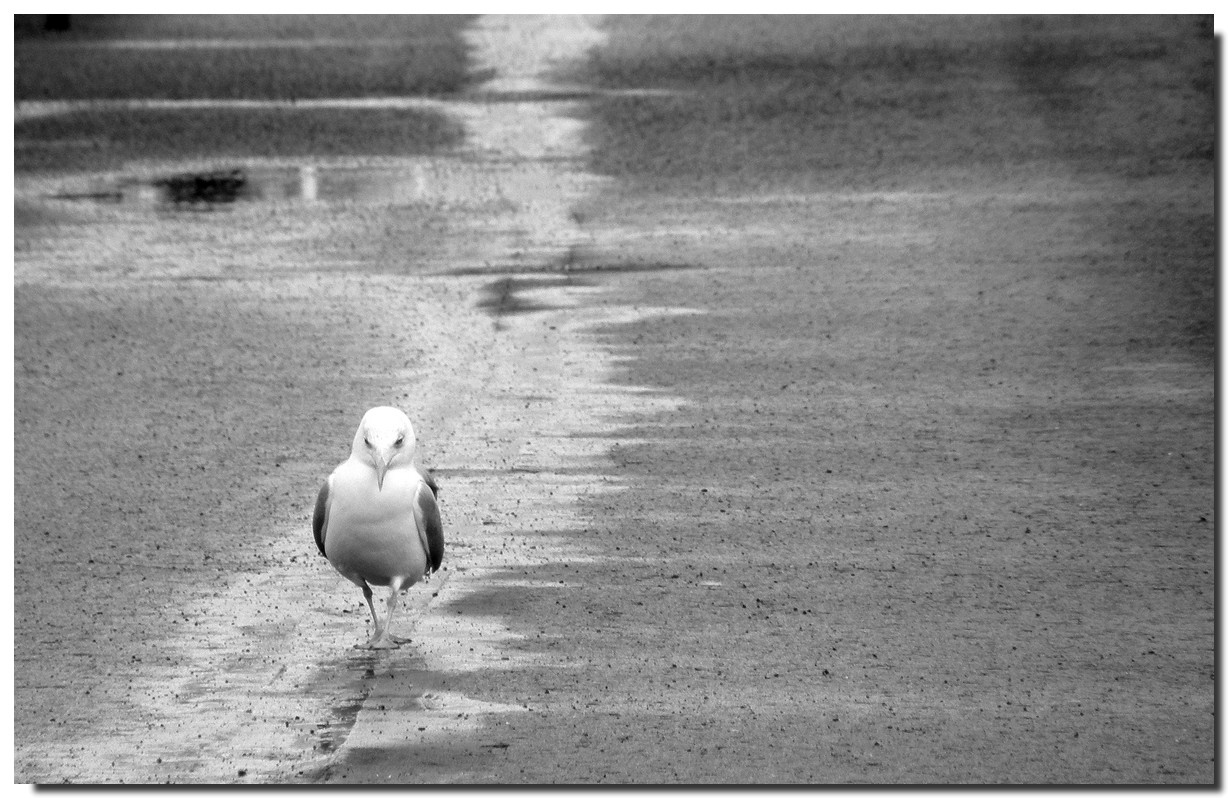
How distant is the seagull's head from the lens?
21.4 feet

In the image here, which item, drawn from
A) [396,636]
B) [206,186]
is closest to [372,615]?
[396,636]

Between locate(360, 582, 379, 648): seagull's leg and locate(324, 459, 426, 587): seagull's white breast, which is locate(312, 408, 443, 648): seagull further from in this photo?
locate(360, 582, 379, 648): seagull's leg

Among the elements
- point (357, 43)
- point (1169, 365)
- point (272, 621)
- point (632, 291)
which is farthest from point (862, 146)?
point (272, 621)

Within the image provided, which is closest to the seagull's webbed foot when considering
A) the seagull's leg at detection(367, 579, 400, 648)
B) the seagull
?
the seagull's leg at detection(367, 579, 400, 648)

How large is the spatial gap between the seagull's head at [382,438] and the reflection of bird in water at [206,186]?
27.8ft

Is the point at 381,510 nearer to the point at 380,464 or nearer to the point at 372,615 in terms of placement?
the point at 380,464

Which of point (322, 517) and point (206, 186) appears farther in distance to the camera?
point (206, 186)

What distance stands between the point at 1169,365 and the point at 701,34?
11.2 m

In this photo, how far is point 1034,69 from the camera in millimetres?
17922

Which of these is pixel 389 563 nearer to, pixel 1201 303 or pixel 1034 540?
pixel 1034 540

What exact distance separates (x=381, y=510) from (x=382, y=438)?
11.5 inches

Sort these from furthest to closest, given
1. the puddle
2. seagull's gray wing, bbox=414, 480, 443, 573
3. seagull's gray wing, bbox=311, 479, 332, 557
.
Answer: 1. the puddle
2. seagull's gray wing, bbox=311, 479, 332, 557
3. seagull's gray wing, bbox=414, 480, 443, 573

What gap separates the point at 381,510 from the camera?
21.7ft

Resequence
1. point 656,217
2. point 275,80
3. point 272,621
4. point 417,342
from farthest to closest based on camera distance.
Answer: point 275,80
point 656,217
point 417,342
point 272,621
